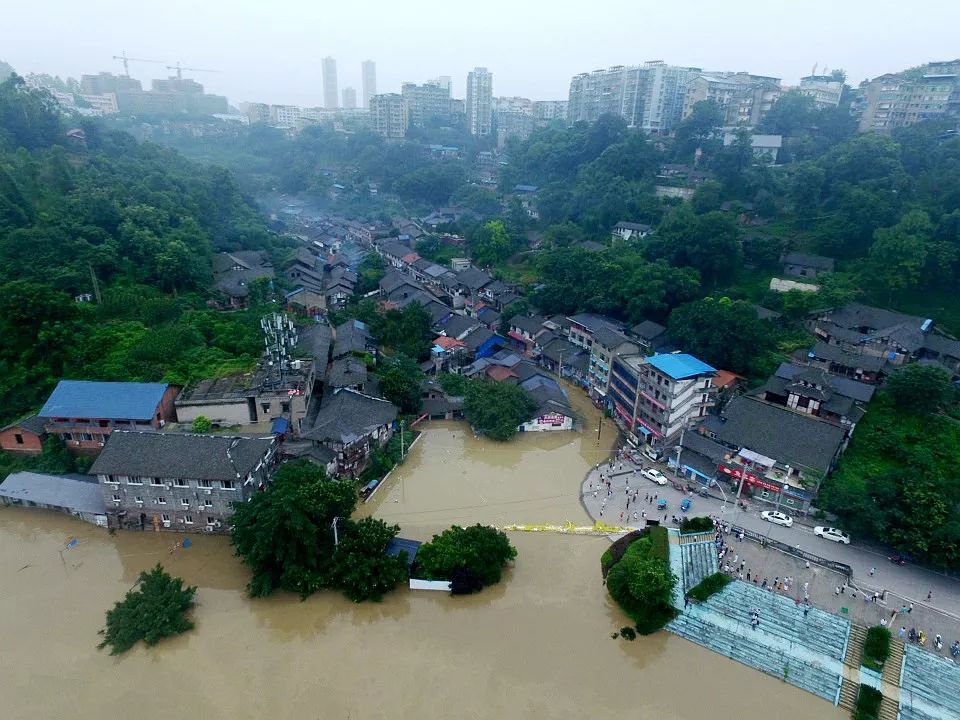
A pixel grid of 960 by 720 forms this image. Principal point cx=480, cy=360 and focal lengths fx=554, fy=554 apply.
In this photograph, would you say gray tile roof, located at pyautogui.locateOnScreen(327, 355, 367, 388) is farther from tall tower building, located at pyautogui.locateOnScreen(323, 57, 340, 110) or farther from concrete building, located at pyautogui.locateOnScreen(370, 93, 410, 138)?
tall tower building, located at pyautogui.locateOnScreen(323, 57, 340, 110)

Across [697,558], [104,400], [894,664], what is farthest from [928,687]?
[104,400]

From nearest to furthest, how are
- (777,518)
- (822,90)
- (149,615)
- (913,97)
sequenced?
1. (149,615)
2. (777,518)
3. (913,97)
4. (822,90)

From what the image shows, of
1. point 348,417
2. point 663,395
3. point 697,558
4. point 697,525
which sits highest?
point 663,395

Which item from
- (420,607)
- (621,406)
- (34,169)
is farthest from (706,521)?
(34,169)

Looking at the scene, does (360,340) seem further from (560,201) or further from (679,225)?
(560,201)

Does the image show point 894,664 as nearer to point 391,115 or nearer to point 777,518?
point 777,518

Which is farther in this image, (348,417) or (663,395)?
(663,395)
